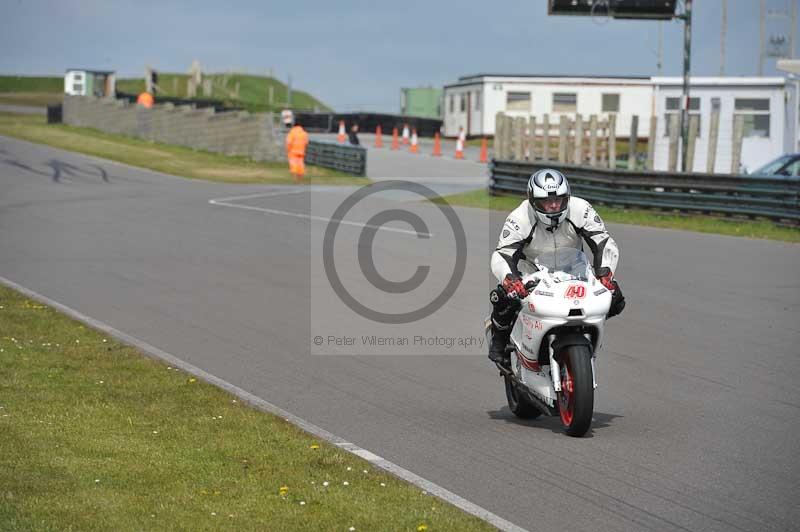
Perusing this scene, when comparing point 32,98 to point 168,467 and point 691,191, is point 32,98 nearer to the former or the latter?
point 691,191

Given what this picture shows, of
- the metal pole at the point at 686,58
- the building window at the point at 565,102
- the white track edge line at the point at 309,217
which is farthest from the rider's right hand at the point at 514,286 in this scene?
the building window at the point at 565,102

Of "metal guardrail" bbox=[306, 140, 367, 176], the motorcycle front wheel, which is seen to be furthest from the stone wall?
the motorcycle front wheel

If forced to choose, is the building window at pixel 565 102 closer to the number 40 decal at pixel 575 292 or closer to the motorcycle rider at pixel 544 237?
the motorcycle rider at pixel 544 237

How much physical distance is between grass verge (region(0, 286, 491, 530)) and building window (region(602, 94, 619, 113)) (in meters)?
48.0

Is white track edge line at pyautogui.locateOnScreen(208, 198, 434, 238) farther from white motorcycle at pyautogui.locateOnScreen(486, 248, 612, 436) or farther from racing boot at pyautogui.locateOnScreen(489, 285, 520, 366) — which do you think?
white motorcycle at pyautogui.locateOnScreen(486, 248, 612, 436)

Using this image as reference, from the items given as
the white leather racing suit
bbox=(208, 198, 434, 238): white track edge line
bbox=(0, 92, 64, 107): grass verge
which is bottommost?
bbox=(208, 198, 434, 238): white track edge line

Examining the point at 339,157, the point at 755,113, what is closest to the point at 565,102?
the point at 339,157

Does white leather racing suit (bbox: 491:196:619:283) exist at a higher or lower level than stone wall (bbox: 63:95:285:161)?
lower

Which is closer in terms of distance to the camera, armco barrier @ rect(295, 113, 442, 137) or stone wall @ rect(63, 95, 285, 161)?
stone wall @ rect(63, 95, 285, 161)

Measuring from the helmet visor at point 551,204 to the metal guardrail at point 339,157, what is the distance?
1217 inches

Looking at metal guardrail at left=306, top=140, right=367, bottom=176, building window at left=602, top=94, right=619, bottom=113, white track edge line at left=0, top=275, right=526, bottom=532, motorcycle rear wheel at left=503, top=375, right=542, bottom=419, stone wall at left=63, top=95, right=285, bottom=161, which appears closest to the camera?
white track edge line at left=0, top=275, right=526, bottom=532

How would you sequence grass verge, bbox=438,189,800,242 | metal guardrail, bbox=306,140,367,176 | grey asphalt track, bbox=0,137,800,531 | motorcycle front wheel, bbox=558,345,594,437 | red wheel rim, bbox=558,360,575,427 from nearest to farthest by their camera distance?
grey asphalt track, bbox=0,137,800,531, motorcycle front wheel, bbox=558,345,594,437, red wheel rim, bbox=558,360,575,427, grass verge, bbox=438,189,800,242, metal guardrail, bbox=306,140,367,176

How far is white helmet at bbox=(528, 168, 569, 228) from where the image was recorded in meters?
7.89

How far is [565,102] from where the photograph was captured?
5616cm
